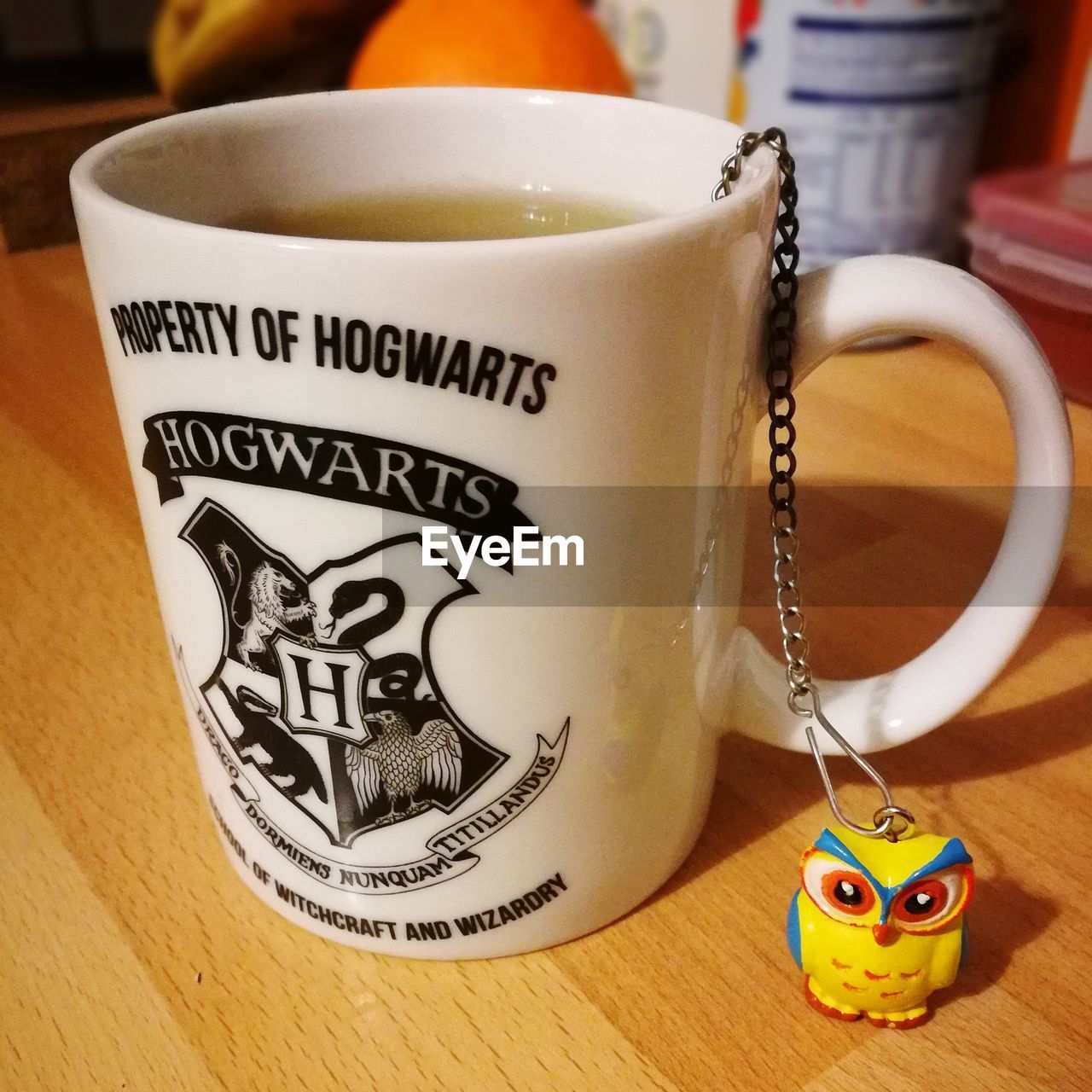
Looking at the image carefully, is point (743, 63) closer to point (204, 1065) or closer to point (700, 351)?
point (700, 351)

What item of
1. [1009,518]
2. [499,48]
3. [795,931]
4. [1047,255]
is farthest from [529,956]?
[499,48]

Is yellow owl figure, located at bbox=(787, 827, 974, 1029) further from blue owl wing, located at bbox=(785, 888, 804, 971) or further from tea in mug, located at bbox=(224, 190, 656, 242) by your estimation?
tea in mug, located at bbox=(224, 190, 656, 242)

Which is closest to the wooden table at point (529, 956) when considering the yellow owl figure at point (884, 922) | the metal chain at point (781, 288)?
the yellow owl figure at point (884, 922)

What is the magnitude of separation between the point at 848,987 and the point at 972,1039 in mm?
42

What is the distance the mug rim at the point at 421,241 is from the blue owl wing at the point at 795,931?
0.69 feet

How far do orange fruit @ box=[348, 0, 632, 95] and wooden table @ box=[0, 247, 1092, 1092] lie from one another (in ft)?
1.60

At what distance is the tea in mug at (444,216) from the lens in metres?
0.41

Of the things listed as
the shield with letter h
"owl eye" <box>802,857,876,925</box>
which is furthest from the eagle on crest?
"owl eye" <box>802,857,876,925</box>

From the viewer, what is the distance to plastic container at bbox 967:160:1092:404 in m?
0.71

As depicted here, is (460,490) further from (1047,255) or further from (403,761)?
(1047,255)

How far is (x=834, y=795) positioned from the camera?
0.39 metres

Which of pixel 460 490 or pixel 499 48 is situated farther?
pixel 499 48

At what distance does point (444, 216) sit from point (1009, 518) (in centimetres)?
24

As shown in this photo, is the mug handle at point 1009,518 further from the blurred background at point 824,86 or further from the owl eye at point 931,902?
Answer: the blurred background at point 824,86
